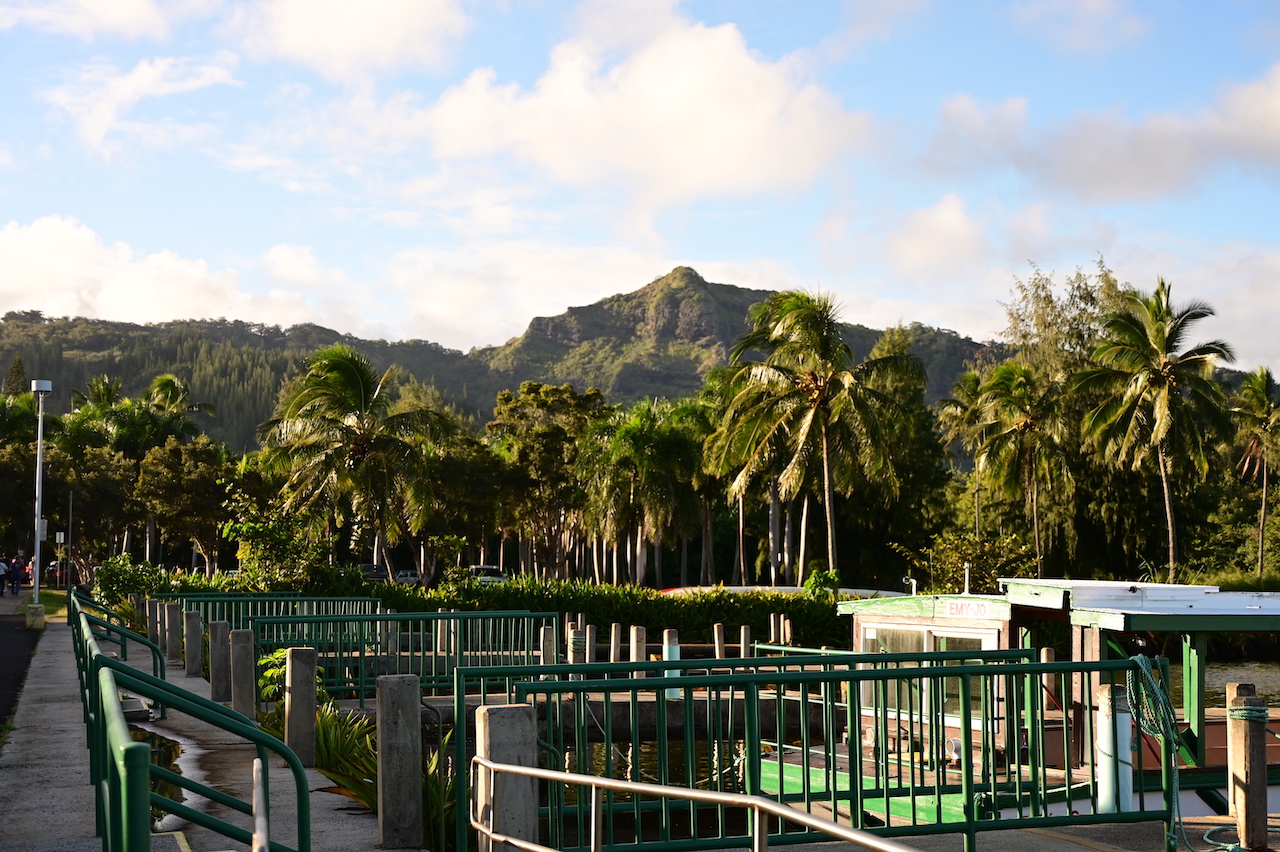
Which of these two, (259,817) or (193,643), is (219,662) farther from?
(259,817)

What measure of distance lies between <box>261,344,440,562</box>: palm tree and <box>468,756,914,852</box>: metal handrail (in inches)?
1119

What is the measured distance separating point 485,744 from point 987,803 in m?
4.66

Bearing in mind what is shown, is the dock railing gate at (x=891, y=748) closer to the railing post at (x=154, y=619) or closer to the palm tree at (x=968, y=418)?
the railing post at (x=154, y=619)

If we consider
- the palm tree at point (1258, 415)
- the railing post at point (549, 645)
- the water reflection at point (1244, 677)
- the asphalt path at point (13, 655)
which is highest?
the palm tree at point (1258, 415)

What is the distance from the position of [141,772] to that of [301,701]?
6.74 m

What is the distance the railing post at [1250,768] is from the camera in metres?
9.00

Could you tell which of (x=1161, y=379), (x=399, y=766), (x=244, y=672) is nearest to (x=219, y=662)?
(x=244, y=672)

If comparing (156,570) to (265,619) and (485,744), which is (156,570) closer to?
(265,619)

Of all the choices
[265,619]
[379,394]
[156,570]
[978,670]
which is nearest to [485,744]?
[978,670]

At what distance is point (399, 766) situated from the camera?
7820 millimetres

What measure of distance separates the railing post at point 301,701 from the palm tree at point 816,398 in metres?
28.7

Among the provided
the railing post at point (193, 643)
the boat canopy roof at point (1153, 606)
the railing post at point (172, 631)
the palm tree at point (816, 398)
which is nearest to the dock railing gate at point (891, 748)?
the boat canopy roof at point (1153, 606)

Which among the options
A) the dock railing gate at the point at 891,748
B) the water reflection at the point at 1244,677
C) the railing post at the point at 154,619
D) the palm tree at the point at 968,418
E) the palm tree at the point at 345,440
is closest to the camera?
the dock railing gate at the point at 891,748

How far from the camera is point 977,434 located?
53719 millimetres
